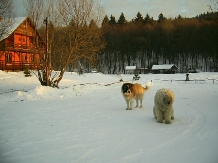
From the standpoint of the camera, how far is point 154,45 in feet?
245

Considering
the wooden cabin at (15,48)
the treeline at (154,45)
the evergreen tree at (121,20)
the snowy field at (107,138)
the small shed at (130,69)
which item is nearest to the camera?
the snowy field at (107,138)

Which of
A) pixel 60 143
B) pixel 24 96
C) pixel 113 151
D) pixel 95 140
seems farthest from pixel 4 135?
pixel 24 96

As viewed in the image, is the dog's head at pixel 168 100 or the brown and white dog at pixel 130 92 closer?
the dog's head at pixel 168 100

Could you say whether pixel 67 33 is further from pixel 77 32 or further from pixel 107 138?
pixel 107 138

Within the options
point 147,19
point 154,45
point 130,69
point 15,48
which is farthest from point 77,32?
point 147,19

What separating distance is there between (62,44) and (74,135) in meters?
14.7

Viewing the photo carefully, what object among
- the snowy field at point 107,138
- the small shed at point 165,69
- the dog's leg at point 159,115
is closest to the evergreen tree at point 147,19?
the small shed at point 165,69

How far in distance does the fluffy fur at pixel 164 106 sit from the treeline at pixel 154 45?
2570 inches

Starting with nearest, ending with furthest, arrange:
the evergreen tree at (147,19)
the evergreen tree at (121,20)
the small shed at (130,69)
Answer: the small shed at (130,69) < the evergreen tree at (121,20) < the evergreen tree at (147,19)

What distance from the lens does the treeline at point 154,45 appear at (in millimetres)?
72750

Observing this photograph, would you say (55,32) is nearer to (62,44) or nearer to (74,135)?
(62,44)

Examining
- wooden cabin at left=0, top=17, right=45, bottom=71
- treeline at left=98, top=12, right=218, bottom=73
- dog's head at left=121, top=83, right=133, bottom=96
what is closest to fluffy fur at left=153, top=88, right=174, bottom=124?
dog's head at left=121, top=83, right=133, bottom=96

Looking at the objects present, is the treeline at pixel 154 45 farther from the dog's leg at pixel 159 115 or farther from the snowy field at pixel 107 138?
the dog's leg at pixel 159 115

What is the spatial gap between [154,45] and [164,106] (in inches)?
2792
